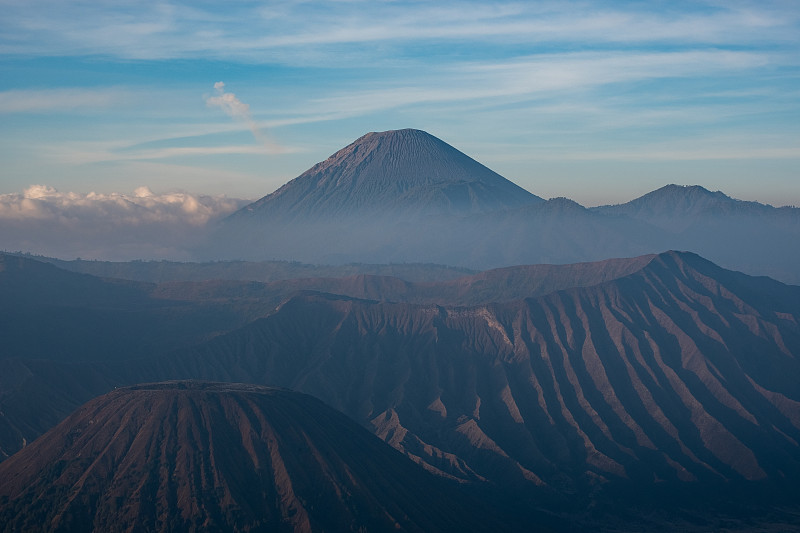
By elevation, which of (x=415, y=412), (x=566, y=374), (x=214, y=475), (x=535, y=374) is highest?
(x=214, y=475)

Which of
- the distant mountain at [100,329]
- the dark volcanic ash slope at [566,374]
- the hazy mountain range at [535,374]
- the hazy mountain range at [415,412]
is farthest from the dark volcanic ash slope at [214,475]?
the distant mountain at [100,329]

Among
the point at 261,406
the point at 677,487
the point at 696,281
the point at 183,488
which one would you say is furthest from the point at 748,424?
the point at 183,488

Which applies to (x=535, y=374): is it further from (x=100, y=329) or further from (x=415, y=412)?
(x=100, y=329)

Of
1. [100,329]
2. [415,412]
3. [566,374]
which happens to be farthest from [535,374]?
[100,329]

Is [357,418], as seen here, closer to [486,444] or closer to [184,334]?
[486,444]

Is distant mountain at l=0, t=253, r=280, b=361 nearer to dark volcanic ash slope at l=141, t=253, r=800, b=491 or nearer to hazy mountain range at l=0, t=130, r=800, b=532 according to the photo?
hazy mountain range at l=0, t=130, r=800, b=532

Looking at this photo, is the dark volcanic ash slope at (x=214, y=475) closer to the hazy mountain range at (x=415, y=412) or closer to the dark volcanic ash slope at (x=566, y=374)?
the hazy mountain range at (x=415, y=412)
